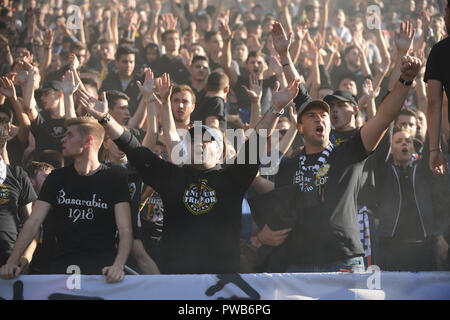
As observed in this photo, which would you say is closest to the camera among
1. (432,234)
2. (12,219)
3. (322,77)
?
(12,219)

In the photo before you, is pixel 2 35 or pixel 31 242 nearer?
pixel 31 242

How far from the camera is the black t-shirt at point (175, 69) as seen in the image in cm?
876

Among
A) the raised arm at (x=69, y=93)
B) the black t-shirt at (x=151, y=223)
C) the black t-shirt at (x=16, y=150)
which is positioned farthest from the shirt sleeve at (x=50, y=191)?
the black t-shirt at (x=16, y=150)

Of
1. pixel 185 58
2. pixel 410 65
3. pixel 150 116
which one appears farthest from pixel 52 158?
pixel 410 65

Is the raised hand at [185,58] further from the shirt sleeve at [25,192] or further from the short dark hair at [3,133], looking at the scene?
the shirt sleeve at [25,192]

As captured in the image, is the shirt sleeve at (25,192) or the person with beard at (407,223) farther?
the person with beard at (407,223)

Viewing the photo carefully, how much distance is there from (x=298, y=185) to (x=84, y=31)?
27.6 ft

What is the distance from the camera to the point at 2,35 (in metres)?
9.51

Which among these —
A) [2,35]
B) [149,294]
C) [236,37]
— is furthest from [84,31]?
[149,294]

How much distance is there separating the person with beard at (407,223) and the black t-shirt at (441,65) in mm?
1722

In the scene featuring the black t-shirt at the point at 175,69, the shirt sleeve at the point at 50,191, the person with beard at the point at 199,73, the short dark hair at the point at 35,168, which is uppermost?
the black t-shirt at the point at 175,69

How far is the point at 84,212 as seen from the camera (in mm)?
4328

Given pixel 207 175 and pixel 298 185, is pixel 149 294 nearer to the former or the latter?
pixel 207 175

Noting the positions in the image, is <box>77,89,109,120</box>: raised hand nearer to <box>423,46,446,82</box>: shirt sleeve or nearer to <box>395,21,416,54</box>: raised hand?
<box>423,46,446,82</box>: shirt sleeve
